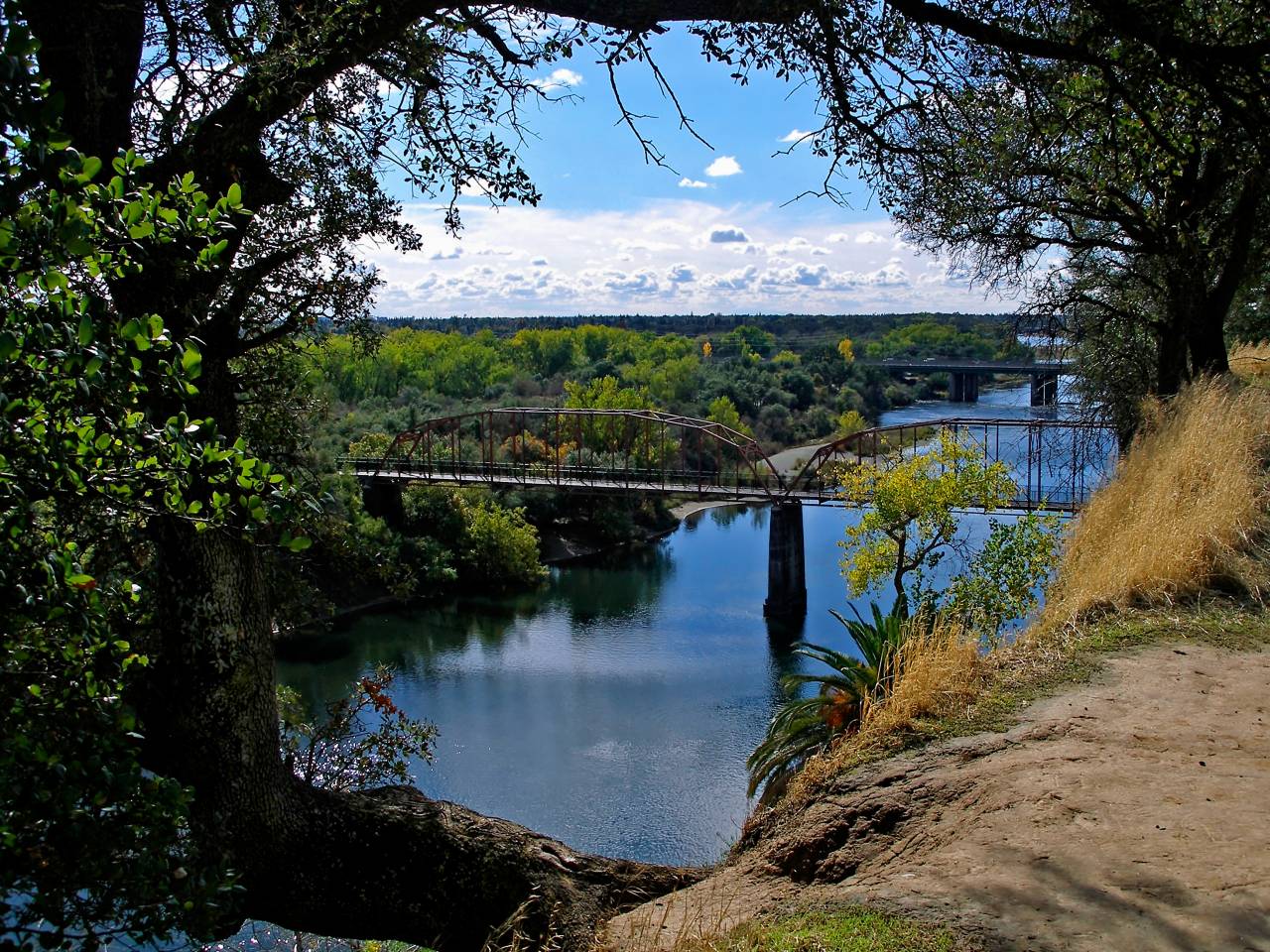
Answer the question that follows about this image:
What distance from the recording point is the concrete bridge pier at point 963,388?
7781 cm

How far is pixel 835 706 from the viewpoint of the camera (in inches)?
286

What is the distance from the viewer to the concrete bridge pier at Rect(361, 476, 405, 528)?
39531 mm

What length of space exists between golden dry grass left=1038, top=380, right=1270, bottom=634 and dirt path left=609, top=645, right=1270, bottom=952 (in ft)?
3.77

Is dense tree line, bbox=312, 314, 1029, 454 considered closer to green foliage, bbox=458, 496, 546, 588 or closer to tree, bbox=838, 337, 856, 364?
tree, bbox=838, 337, 856, 364

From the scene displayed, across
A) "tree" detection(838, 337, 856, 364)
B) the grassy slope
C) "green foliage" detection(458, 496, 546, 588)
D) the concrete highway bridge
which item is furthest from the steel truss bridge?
"tree" detection(838, 337, 856, 364)

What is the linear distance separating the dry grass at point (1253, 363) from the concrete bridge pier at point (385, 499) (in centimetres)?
3118

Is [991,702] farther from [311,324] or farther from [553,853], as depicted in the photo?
[311,324]

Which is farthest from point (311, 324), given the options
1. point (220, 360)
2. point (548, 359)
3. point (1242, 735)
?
point (548, 359)

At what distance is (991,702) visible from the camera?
18.8 ft

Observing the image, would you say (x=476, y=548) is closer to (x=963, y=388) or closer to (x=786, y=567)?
(x=786, y=567)

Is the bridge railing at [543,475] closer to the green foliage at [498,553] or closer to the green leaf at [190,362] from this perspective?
the green foliage at [498,553]

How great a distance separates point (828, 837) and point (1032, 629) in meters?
2.96

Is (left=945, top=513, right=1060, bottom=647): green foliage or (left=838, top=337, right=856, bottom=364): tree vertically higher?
(left=838, top=337, right=856, bottom=364): tree

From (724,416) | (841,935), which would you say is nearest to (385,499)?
(724,416)
